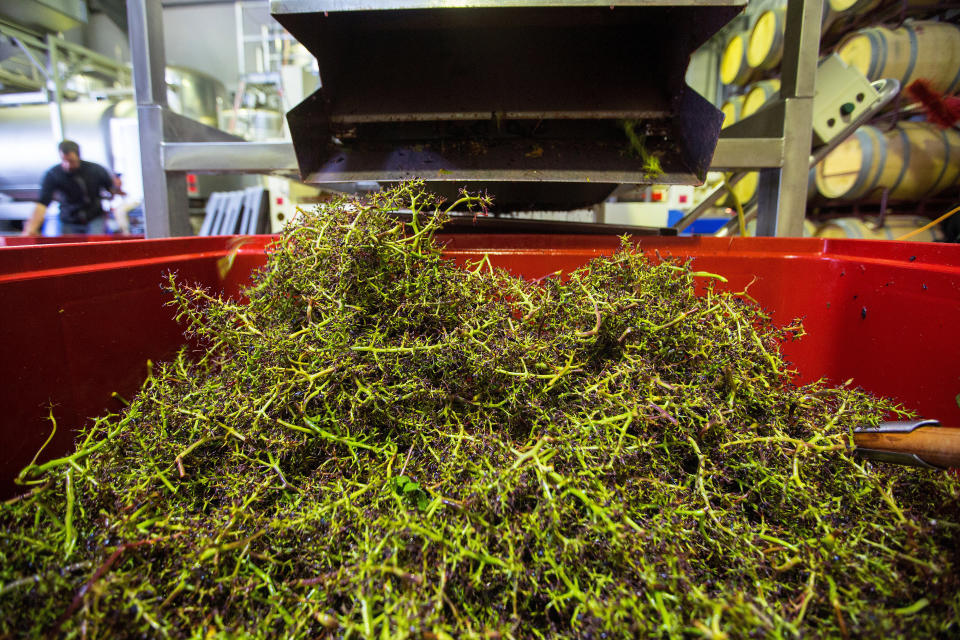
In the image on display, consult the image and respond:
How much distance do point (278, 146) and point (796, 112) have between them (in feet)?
5.24

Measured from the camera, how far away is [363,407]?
68 centimetres

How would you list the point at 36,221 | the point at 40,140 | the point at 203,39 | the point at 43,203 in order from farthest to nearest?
the point at 203,39
the point at 40,140
the point at 43,203
the point at 36,221

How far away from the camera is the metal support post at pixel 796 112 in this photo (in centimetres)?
130

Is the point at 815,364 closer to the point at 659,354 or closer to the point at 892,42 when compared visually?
the point at 659,354

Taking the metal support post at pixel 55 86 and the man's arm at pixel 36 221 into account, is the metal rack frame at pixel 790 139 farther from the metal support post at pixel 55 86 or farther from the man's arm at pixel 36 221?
the metal support post at pixel 55 86

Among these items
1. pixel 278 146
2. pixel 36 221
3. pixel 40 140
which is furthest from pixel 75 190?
pixel 278 146

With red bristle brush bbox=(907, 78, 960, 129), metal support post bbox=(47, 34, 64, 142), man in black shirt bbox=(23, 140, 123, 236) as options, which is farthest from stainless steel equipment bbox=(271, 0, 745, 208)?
metal support post bbox=(47, 34, 64, 142)

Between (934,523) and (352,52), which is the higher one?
(352,52)

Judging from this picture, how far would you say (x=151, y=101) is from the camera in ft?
4.79

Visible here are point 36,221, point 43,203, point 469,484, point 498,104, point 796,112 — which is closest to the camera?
point 469,484

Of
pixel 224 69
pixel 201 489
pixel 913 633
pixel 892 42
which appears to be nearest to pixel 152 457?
pixel 201 489

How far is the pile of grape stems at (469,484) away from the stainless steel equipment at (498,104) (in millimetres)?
574

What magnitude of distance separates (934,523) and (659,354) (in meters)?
0.38

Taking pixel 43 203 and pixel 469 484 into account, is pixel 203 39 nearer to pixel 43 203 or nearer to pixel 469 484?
pixel 43 203
